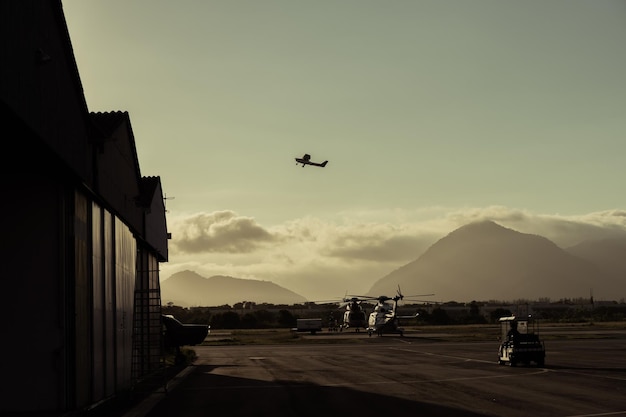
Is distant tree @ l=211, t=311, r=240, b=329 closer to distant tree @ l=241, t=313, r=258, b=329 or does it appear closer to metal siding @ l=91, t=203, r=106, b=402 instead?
distant tree @ l=241, t=313, r=258, b=329

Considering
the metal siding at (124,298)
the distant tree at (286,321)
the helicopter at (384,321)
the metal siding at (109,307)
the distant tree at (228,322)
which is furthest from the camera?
the distant tree at (286,321)

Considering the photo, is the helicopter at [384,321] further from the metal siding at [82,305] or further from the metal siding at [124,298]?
the metal siding at [82,305]

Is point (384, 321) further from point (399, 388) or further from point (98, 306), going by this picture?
point (98, 306)

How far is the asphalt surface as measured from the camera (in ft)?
76.4

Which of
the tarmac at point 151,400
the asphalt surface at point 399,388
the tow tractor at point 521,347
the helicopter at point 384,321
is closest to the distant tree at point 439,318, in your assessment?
the helicopter at point 384,321

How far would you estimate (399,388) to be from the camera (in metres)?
29.6

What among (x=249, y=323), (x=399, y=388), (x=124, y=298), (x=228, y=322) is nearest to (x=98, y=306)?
(x=124, y=298)

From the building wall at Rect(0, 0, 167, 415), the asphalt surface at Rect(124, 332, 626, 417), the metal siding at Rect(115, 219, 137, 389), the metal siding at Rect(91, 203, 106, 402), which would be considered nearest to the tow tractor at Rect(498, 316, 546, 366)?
the asphalt surface at Rect(124, 332, 626, 417)

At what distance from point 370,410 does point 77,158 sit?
10.3 m

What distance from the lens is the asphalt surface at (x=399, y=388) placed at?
23.3 metres

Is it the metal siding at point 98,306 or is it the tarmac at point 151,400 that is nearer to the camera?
the tarmac at point 151,400

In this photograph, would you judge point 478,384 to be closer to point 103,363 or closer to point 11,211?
point 103,363

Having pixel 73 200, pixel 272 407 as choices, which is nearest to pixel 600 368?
pixel 272 407

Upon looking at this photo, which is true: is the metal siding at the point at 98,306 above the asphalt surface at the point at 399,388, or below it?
above
